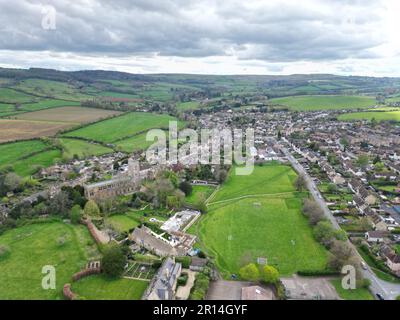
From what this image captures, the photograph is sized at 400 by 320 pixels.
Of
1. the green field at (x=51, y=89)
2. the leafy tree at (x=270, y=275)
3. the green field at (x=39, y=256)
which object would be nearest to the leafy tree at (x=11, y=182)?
the green field at (x=39, y=256)

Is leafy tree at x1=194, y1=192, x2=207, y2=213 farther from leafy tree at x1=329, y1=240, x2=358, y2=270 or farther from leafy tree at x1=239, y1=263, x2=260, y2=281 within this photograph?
leafy tree at x1=329, y1=240, x2=358, y2=270

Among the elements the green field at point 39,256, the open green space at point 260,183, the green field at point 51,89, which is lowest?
the green field at point 39,256

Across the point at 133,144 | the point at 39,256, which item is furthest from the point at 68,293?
the point at 133,144

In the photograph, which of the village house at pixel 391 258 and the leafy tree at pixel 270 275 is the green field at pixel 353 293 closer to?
the village house at pixel 391 258

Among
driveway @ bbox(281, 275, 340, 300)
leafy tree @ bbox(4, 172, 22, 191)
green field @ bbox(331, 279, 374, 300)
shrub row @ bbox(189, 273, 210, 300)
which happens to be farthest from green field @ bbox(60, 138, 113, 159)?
green field @ bbox(331, 279, 374, 300)
